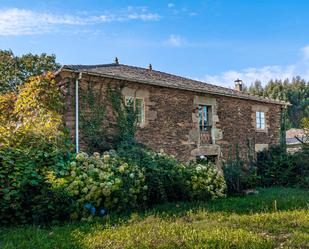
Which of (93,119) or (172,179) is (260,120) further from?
(172,179)

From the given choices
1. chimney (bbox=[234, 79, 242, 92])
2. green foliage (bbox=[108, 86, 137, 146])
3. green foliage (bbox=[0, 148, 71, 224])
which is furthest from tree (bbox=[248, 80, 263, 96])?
green foliage (bbox=[0, 148, 71, 224])

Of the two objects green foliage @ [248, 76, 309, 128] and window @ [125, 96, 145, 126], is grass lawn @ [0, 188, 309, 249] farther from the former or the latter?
green foliage @ [248, 76, 309, 128]

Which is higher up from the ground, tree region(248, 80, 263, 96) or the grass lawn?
tree region(248, 80, 263, 96)

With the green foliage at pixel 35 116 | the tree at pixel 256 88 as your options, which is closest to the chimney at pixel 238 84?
the green foliage at pixel 35 116

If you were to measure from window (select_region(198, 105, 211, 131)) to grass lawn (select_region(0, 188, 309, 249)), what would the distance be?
785 cm

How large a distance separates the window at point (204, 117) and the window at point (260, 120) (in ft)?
11.5

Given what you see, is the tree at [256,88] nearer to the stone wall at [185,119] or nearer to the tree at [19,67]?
the tree at [19,67]

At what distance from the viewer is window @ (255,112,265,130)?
58.2 feet

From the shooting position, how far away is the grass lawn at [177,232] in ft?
16.2

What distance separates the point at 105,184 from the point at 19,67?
23.1 m

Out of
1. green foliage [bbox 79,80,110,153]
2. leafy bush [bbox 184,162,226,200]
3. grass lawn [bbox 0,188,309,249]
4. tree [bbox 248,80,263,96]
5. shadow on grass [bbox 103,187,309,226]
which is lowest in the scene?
shadow on grass [bbox 103,187,309,226]

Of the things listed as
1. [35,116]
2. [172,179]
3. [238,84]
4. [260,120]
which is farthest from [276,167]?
[35,116]

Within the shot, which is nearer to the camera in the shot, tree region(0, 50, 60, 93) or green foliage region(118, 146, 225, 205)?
green foliage region(118, 146, 225, 205)

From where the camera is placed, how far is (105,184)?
7.07m
